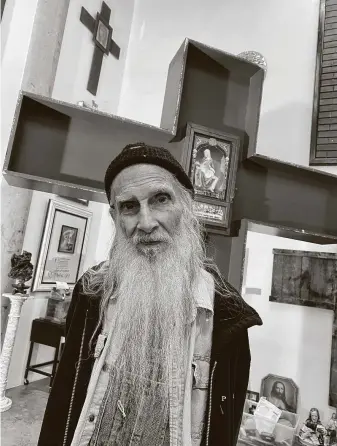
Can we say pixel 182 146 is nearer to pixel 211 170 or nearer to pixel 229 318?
pixel 211 170

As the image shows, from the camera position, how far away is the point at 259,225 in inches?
47.7

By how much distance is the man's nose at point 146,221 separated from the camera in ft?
2.73

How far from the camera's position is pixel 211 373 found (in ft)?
2.67

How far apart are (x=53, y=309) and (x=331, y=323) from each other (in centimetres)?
221

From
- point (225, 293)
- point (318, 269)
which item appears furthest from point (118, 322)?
point (318, 269)

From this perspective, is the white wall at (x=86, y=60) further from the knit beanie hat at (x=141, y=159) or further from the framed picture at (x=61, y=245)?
the knit beanie hat at (x=141, y=159)

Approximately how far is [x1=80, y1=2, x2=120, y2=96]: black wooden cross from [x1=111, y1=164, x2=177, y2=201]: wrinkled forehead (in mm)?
2743

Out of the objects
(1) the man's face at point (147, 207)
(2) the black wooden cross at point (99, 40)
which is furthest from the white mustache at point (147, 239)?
(2) the black wooden cross at point (99, 40)

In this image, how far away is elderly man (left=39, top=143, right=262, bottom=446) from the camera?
0.80 meters

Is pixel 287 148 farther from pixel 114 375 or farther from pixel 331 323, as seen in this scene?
pixel 114 375

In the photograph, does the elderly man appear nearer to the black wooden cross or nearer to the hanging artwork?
the hanging artwork

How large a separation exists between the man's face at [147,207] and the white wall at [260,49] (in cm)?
190

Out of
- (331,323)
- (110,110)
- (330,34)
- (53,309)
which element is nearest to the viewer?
(331,323)

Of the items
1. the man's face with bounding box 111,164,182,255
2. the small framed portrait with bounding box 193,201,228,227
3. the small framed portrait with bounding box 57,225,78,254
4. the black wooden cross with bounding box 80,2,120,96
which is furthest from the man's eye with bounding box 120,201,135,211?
the black wooden cross with bounding box 80,2,120,96
